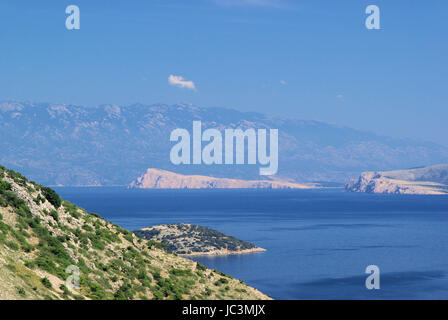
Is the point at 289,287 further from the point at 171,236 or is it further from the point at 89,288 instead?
the point at 89,288

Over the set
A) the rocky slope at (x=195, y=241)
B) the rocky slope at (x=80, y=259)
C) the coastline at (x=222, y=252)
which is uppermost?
the rocky slope at (x=195, y=241)

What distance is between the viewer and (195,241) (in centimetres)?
15725

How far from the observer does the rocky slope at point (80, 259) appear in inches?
1658

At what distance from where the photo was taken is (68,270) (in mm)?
45875

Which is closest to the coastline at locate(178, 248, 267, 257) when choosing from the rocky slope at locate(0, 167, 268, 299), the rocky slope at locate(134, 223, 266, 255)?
the rocky slope at locate(134, 223, 266, 255)

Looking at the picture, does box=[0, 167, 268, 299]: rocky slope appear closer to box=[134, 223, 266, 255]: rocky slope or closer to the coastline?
the coastline

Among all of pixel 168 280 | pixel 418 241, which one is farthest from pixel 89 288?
pixel 418 241

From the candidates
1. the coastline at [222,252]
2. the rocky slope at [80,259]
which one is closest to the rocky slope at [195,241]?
the coastline at [222,252]

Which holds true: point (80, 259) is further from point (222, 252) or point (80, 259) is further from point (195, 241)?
point (195, 241)

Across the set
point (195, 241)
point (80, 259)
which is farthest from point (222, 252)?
point (80, 259)

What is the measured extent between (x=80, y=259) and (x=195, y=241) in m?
108

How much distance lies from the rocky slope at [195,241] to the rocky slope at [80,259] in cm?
8852

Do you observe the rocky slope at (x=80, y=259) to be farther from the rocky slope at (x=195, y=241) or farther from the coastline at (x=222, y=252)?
the rocky slope at (x=195, y=241)
